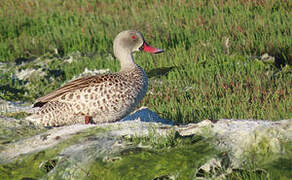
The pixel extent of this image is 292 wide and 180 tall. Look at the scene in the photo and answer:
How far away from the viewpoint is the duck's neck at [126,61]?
23.9 feet

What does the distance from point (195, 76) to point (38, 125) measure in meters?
3.73

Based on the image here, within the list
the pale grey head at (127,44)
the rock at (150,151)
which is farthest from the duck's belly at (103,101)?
the pale grey head at (127,44)

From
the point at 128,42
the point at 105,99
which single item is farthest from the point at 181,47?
the point at 105,99

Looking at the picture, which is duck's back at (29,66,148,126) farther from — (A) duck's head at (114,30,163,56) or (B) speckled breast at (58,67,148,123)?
(A) duck's head at (114,30,163,56)

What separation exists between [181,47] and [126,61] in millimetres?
4344

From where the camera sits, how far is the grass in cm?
844

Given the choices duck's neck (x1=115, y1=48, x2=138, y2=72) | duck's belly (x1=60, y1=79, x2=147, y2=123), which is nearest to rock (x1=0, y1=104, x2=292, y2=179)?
duck's belly (x1=60, y1=79, x2=147, y2=123)

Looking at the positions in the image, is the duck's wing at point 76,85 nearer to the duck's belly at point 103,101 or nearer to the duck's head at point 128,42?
the duck's belly at point 103,101

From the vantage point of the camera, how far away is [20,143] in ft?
18.6

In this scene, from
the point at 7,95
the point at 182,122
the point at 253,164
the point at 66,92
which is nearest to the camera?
the point at 253,164

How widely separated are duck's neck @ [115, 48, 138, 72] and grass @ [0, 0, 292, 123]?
1.03m

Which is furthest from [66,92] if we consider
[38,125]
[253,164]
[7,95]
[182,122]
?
[7,95]

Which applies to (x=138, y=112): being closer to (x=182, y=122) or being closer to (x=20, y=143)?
(x=182, y=122)

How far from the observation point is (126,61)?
754cm
